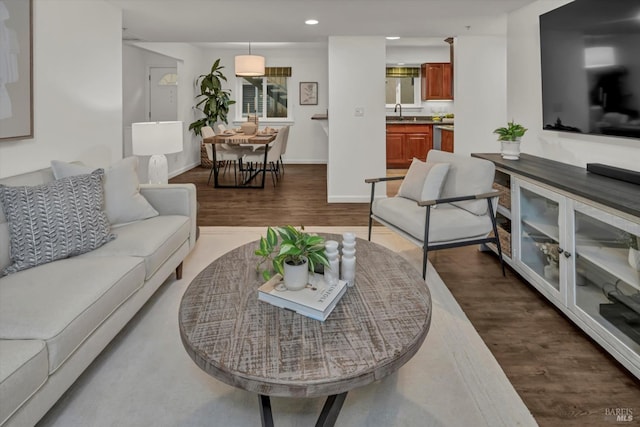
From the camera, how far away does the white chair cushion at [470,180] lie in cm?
295

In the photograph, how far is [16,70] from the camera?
2.30 metres

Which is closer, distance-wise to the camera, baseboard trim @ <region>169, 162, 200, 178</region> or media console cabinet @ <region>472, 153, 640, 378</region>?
media console cabinet @ <region>472, 153, 640, 378</region>

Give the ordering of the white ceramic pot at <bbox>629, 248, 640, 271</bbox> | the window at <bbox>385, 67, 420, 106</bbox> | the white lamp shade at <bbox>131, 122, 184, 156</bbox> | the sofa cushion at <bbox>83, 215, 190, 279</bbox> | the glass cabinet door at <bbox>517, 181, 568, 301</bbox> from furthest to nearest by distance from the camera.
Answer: the window at <bbox>385, 67, 420, 106</bbox>
the white lamp shade at <bbox>131, 122, 184, 156</bbox>
the glass cabinet door at <bbox>517, 181, 568, 301</bbox>
the sofa cushion at <bbox>83, 215, 190, 279</bbox>
the white ceramic pot at <bbox>629, 248, 640, 271</bbox>

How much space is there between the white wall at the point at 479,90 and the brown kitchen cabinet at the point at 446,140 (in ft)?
7.09

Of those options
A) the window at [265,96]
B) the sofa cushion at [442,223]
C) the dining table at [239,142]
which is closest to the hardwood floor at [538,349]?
the sofa cushion at [442,223]

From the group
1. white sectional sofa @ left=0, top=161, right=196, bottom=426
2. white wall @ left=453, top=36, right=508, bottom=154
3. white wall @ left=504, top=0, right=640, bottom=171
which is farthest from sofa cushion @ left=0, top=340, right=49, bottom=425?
white wall @ left=453, top=36, right=508, bottom=154

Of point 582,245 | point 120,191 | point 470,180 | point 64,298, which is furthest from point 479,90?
point 64,298

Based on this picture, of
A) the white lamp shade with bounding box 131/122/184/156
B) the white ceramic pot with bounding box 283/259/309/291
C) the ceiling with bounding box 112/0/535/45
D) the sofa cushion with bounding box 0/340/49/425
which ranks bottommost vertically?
the sofa cushion with bounding box 0/340/49/425

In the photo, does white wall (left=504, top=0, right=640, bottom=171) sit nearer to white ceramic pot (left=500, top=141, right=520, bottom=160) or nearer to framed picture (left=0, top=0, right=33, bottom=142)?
white ceramic pot (left=500, top=141, right=520, bottom=160)

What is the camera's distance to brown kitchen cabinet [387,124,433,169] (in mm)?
8398

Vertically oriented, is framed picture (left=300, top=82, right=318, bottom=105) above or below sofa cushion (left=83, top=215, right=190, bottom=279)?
above

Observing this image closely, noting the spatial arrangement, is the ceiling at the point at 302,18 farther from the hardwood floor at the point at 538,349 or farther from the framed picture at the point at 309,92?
the framed picture at the point at 309,92

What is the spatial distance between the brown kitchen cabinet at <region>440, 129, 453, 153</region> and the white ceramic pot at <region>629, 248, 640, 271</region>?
574cm

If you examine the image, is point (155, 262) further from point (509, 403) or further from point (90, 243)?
point (509, 403)
